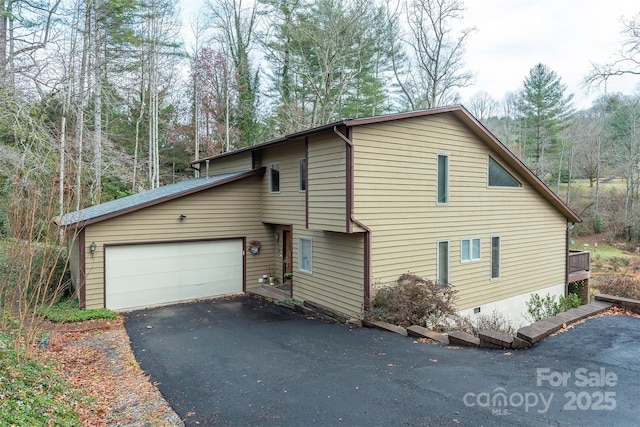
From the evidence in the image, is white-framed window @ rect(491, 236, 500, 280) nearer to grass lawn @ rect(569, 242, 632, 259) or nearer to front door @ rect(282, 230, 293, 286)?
front door @ rect(282, 230, 293, 286)

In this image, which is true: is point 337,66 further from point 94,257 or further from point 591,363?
point 591,363

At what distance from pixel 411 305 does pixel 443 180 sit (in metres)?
3.70

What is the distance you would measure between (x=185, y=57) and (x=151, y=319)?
17219 mm

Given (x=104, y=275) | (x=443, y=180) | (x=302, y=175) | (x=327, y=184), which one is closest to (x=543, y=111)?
(x=443, y=180)

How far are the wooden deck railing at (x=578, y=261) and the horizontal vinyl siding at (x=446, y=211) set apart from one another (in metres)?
1.51

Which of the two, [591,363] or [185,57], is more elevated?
[185,57]

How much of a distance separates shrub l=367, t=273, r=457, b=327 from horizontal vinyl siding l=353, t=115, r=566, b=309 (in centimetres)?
50

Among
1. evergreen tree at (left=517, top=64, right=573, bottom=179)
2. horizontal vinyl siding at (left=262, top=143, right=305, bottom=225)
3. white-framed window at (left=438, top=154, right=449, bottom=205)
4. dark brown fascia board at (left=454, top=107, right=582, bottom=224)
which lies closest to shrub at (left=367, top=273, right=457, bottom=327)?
white-framed window at (left=438, top=154, right=449, bottom=205)

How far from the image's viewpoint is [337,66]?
19156mm

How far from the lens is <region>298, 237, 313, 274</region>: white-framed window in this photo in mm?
10000

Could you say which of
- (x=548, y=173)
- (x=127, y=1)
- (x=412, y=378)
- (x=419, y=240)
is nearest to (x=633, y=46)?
(x=419, y=240)

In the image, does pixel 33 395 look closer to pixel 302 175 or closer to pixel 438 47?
pixel 302 175

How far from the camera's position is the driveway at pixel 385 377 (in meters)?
4.00

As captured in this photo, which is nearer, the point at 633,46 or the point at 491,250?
the point at 491,250
